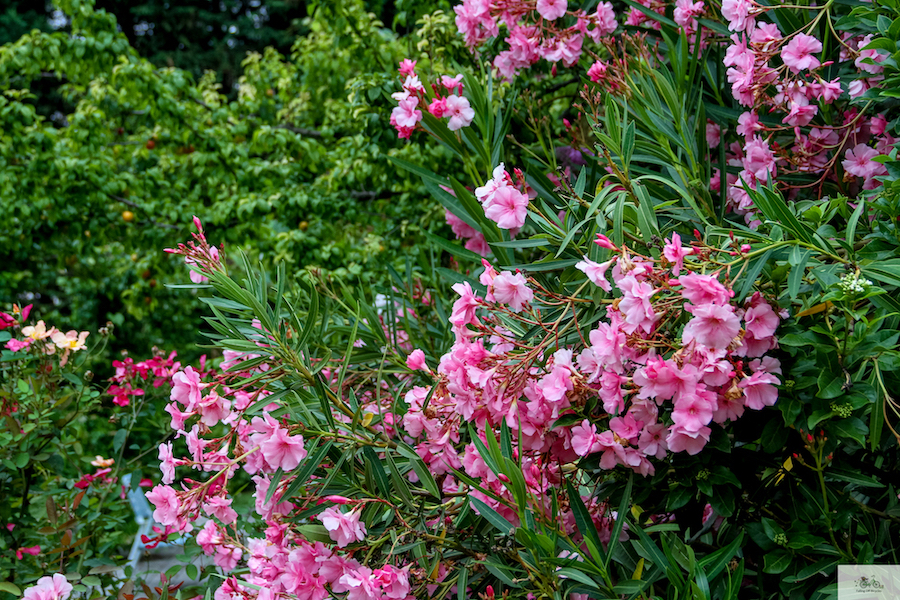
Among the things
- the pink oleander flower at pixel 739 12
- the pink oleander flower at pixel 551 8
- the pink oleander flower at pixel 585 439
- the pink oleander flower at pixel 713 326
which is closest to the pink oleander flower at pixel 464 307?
the pink oleander flower at pixel 585 439

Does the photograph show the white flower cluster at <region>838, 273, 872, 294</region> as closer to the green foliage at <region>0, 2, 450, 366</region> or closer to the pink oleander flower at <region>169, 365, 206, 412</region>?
the pink oleander flower at <region>169, 365, 206, 412</region>

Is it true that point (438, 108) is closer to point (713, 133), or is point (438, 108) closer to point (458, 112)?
point (458, 112)

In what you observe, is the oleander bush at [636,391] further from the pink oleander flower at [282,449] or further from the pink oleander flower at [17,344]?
the pink oleander flower at [17,344]

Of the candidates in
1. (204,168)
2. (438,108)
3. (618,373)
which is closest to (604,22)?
(438,108)

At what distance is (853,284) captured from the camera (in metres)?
0.85

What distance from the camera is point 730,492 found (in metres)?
1.02

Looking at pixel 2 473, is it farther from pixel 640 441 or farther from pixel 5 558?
pixel 640 441

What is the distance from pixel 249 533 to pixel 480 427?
2.75 ft

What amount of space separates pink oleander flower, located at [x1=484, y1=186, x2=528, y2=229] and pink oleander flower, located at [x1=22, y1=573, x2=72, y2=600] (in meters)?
1.14

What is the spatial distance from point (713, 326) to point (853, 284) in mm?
184

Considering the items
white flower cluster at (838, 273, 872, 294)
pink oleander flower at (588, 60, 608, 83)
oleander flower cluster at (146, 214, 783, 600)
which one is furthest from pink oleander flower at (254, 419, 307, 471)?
pink oleander flower at (588, 60, 608, 83)

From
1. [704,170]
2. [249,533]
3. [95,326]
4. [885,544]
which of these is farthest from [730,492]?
[95,326]

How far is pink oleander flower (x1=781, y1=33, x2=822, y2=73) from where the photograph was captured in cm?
126

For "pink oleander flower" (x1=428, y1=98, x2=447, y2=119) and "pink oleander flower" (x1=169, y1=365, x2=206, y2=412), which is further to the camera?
"pink oleander flower" (x1=428, y1=98, x2=447, y2=119)
